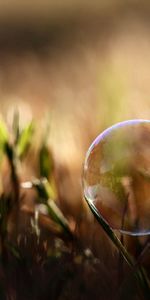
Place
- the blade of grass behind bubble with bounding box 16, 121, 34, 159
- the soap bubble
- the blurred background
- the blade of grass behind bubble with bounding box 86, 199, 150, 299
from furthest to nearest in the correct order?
the blurred background
the blade of grass behind bubble with bounding box 16, 121, 34, 159
the soap bubble
the blade of grass behind bubble with bounding box 86, 199, 150, 299

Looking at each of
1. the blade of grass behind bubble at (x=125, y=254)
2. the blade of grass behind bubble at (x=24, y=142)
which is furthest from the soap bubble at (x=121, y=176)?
the blade of grass behind bubble at (x=24, y=142)

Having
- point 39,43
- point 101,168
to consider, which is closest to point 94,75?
point 39,43

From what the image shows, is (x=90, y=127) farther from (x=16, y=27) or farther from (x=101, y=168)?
(x=16, y=27)

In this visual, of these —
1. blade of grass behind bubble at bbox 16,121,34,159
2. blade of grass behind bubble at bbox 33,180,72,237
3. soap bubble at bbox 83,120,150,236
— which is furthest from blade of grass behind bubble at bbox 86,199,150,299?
blade of grass behind bubble at bbox 16,121,34,159

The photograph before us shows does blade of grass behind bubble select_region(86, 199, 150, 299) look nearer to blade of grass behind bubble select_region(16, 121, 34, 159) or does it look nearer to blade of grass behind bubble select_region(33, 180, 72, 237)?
blade of grass behind bubble select_region(33, 180, 72, 237)

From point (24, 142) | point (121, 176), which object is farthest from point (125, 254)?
point (24, 142)

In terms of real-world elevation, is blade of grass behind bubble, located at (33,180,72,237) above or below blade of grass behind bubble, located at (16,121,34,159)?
below

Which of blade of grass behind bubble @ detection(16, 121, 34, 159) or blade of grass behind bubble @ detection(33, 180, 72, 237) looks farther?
blade of grass behind bubble @ detection(16, 121, 34, 159)
